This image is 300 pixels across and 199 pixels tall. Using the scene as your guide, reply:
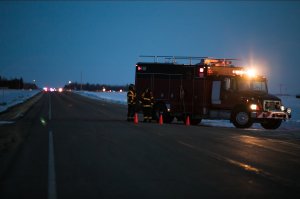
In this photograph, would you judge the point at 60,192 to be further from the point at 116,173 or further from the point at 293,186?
the point at 293,186

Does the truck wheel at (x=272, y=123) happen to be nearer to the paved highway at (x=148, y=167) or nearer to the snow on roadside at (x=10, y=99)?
the paved highway at (x=148, y=167)

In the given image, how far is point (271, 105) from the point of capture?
23.5m

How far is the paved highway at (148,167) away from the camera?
8.17m

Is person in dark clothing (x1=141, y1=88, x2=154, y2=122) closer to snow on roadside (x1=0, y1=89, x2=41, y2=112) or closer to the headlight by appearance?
the headlight

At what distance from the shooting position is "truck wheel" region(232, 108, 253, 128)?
23531 millimetres

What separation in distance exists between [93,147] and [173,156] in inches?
107

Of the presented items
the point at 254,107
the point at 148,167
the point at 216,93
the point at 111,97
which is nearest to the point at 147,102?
the point at 216,93

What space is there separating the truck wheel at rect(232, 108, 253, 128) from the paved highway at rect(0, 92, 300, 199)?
6.44 meters

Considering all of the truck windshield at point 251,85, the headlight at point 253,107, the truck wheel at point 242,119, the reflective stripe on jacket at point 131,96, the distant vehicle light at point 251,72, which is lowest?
the truck wheel at point 242,119

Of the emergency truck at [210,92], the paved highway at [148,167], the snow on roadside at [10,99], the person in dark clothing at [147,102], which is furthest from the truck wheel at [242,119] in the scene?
the snow on roadside at [10,99]

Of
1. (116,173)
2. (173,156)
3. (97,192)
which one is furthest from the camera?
(173,156)

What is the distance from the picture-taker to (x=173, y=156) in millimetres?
12336

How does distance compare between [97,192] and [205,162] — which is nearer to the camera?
[97,192]

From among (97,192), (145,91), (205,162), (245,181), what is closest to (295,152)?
(205,162)
